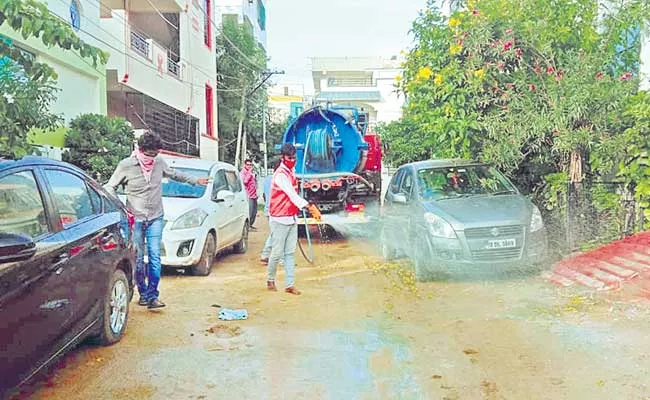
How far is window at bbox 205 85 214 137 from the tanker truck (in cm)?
1424

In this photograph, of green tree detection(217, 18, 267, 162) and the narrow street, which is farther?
green tree detection(217, 18, 267, 162)

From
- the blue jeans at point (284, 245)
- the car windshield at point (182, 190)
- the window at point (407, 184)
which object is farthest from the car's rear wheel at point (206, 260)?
the window at point (407, 184)

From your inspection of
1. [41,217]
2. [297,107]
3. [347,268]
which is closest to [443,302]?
[347,268]

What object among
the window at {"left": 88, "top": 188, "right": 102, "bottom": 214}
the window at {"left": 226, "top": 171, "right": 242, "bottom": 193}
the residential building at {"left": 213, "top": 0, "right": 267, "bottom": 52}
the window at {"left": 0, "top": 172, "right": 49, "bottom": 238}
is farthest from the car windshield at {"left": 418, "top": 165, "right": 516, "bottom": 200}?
the residential building at {"left": 213, "top": 0, "right": 267, "bottom": 52}

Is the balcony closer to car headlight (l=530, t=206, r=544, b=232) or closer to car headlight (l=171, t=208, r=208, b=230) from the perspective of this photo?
car headlight (l=171, t=208, r=208, b=230)

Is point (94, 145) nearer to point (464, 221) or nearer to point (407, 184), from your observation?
point (407, 184)

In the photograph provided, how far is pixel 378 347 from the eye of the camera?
5637 mm

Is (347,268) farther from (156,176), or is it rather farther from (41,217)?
(41,217)

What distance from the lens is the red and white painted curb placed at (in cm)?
743

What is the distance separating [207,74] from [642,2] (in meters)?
20.2

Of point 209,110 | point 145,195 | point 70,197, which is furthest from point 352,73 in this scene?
point 70,197

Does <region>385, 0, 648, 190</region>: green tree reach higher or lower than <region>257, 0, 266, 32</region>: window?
lower

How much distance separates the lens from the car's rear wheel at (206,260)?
910 cm

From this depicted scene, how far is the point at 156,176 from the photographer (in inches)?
272
